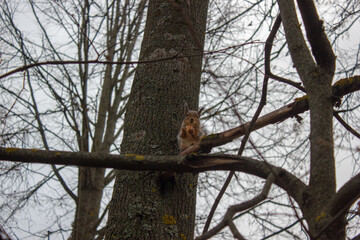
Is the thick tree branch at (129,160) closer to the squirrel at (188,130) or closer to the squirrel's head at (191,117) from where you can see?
the squirrel at (188,130)

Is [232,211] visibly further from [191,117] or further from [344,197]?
[191,117]

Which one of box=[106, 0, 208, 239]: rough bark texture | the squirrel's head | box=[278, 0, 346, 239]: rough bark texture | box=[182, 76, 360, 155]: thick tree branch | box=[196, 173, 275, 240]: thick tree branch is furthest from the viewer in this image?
the squirrel's head

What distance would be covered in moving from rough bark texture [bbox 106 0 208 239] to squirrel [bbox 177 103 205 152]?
6 centimetres

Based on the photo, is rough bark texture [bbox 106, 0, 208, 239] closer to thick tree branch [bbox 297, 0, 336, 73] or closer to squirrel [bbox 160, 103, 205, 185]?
squirrel [bbox 160, 103, 205, 185]

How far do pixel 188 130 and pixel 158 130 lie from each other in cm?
32

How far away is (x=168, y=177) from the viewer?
2203 millimetres

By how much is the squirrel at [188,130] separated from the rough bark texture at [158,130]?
0.06 m

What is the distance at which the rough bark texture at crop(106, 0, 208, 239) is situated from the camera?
6.91ft

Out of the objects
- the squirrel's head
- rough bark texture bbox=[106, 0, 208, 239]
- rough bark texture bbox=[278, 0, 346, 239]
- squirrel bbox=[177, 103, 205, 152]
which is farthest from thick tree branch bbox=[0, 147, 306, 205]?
the squirrel's head

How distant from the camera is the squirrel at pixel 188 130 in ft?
8.31

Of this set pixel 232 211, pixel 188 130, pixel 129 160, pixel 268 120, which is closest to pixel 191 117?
pixel 188 130

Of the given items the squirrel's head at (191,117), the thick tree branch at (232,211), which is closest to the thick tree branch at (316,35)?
the thick tree branch at (232,211)

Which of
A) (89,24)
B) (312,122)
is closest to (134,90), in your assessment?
(312,122)

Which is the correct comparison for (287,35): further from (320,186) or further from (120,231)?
(120,231)
